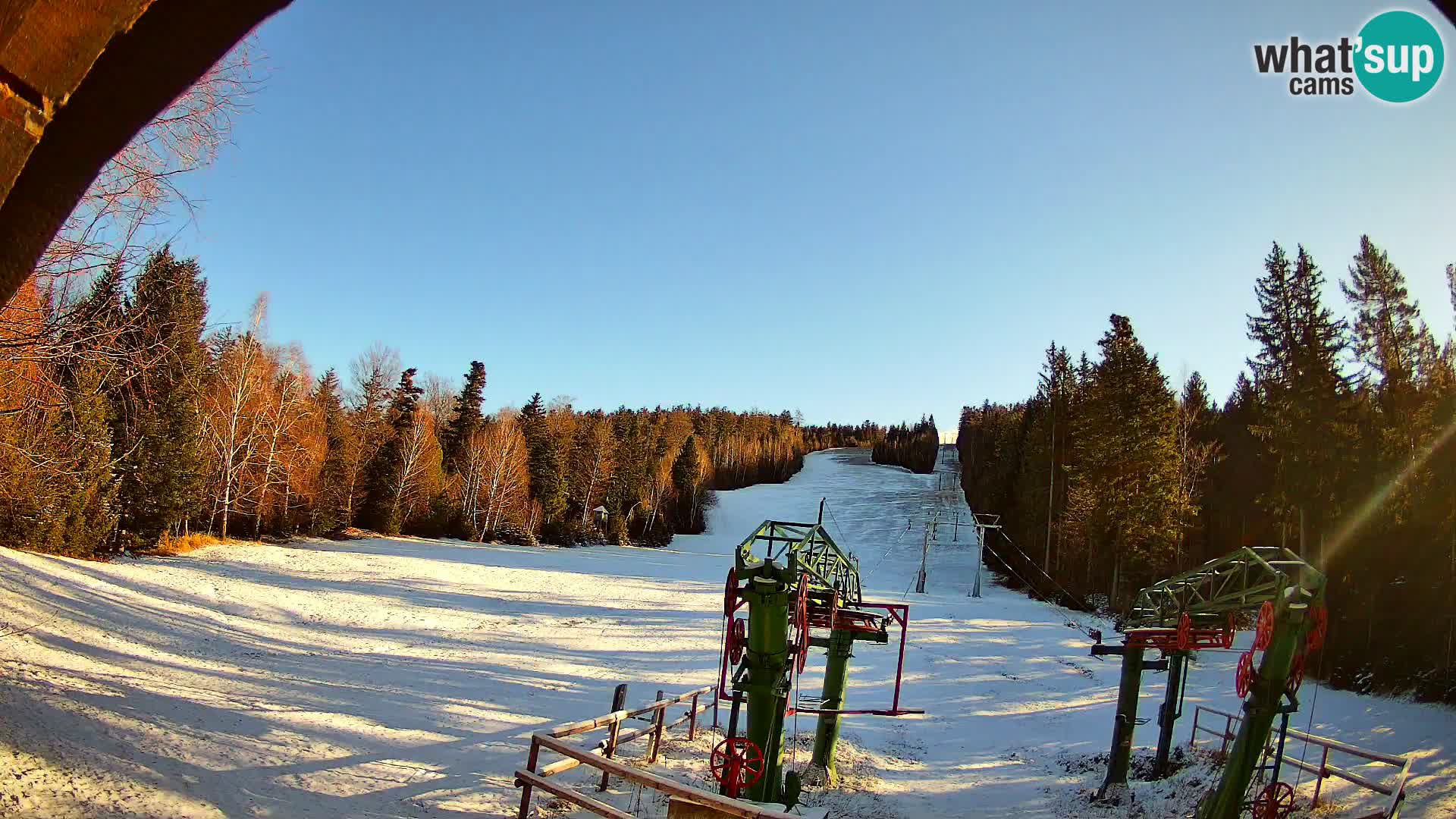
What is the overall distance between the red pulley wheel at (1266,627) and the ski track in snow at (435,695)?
4.29m

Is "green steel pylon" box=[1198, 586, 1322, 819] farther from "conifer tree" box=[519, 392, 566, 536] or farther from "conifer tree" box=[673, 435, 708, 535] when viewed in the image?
"conifer tree" box=[673, 435, 708, 535]

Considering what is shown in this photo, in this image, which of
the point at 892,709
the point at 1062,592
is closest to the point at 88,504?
the point at 892,709

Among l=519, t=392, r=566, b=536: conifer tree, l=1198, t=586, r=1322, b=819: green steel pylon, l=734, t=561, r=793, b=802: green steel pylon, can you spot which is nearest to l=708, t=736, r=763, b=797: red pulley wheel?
l=734, t=561, r=793, b=802: green steel pylon

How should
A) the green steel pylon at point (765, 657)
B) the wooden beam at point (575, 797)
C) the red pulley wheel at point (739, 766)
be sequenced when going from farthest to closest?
the green steel pylon at point (765, 657) < the red pulley wheel at point (739, 766) < the wooden beam at point (575, 797)

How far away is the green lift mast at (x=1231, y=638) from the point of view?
11.8 m

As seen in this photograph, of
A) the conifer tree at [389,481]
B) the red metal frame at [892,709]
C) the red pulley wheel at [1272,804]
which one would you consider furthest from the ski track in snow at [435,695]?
the conifer tree at [389,481]

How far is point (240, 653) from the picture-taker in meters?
17.6

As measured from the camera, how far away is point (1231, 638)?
15023 mm

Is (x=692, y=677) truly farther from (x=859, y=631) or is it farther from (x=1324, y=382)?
(x=1324, y=382)

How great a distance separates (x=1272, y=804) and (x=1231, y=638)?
12.0 ft

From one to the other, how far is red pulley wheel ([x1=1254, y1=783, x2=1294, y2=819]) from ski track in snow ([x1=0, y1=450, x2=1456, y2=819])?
1091 mm

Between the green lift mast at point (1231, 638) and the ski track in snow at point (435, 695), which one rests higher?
the green lift mast at point (1231, 638)

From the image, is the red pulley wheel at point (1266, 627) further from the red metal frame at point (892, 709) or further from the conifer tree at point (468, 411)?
the conifer tree at point (468, 411)

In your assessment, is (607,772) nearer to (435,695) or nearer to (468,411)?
(435,695)
